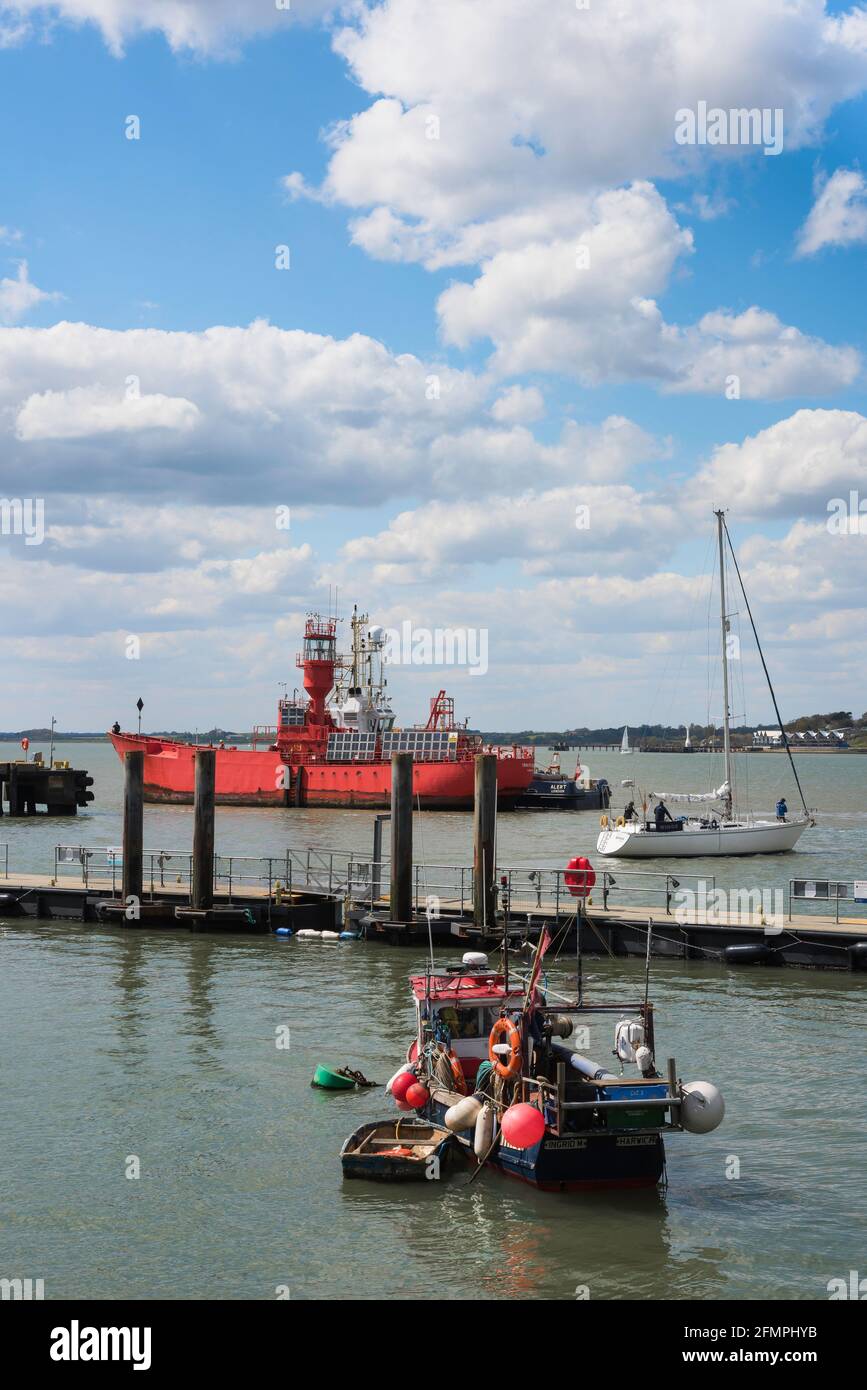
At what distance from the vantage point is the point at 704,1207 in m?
17.0

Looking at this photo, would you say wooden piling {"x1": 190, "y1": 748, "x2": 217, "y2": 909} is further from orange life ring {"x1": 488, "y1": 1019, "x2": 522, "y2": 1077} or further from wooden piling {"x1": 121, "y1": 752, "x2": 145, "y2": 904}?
orange life ring {"x1": 488, "y1": 1019, "x2": 522, "y2": 1077}

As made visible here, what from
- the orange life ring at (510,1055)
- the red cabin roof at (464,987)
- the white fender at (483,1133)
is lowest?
the white fender at (483,1133)

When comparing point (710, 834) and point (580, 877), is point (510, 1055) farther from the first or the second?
point (710, 834)

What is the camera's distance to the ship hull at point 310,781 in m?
88.8

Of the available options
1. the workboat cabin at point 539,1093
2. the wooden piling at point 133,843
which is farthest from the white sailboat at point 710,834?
the workboat cabin at point 539,1093

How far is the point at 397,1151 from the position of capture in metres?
18.4

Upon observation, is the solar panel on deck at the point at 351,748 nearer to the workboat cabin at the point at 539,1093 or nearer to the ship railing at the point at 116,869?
the ship railing at the point at 116,869

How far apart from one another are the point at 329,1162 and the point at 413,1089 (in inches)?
70.5

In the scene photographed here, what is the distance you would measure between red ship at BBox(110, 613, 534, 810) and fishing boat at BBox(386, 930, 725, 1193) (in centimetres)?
6694

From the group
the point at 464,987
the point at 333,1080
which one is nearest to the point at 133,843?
the point at 333,1080

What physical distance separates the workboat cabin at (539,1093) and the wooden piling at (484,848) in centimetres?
1385

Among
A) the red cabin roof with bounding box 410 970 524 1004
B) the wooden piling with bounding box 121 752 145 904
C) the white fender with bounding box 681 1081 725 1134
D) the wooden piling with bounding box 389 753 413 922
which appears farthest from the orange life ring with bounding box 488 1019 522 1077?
the wooden piling with bounding box 121 752 145 904
